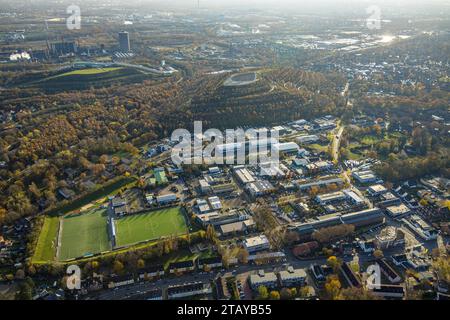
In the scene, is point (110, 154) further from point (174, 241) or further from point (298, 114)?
point (298, 114)

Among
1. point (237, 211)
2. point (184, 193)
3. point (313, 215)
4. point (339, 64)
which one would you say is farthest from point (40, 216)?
point (339, 64)

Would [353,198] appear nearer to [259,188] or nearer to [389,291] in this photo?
[259,188]

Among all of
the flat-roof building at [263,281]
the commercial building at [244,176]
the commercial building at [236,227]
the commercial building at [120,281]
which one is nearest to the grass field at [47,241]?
the commercial building at [120,281]

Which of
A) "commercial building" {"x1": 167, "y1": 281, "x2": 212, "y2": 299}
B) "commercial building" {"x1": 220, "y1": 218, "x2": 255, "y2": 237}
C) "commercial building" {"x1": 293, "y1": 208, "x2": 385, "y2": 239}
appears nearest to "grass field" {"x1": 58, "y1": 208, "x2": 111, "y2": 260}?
"commercial building" {"x1": 167, "y1": 281, "x2": 212, "y2": 299}

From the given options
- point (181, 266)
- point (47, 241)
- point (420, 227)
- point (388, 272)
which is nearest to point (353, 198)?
point (420, 227)

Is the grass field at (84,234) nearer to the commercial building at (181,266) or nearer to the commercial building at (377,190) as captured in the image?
the commercial building at (181,266)
